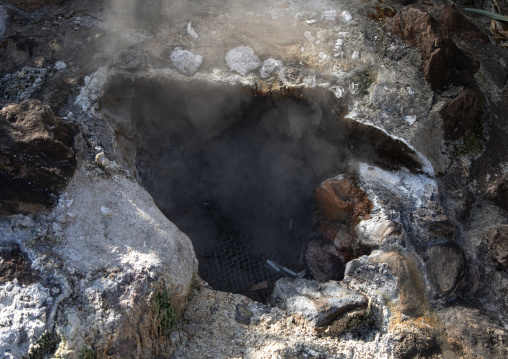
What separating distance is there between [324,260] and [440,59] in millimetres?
1601

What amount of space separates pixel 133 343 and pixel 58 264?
0.53 metres

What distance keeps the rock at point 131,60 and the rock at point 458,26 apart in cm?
212

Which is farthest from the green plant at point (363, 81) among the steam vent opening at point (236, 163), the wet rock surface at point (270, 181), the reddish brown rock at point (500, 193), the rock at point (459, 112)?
the reddish brown rock at point (500, 193)

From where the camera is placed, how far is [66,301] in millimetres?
1813

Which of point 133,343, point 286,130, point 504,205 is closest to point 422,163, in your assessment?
point 504,205

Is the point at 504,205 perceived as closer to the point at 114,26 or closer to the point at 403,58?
the point at 403,58

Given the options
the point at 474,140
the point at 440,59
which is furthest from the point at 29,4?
the point at 474,140

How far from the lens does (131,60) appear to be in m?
2.71

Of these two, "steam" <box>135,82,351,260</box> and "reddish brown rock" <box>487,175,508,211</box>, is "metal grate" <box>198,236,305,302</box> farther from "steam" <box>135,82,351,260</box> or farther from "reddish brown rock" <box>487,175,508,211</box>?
"reddish brown rock" <box>487,175,508,211</box>

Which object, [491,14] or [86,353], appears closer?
[86,353]

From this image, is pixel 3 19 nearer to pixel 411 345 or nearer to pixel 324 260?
pixel 324 260

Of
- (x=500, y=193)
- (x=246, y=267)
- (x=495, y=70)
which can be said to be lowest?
(x=246, y=267)

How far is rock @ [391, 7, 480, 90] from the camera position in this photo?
2.68 m

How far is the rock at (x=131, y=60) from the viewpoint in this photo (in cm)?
269
